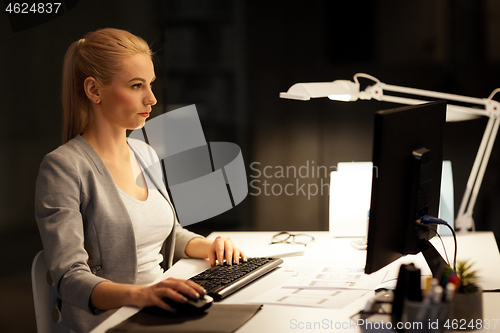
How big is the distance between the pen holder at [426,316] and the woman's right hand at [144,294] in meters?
0.47

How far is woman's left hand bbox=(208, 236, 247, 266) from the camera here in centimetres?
148

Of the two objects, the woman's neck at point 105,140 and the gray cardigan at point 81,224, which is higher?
the woman's neck at point 105,140

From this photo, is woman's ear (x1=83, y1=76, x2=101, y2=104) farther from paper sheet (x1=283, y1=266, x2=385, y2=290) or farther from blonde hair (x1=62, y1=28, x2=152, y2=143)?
paper sheet (x1=283, y1=266, x2=385, y2=290)

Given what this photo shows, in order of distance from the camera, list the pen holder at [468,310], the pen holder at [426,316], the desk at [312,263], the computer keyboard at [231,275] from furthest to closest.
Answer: the computer keyboard at [231,275] → the desk at [312,263] → the pen holder at [468,310] → the pen holder at [426,316]

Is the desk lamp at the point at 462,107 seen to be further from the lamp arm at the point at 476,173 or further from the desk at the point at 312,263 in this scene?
the desk at the point at 312,263

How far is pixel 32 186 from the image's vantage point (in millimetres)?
2338

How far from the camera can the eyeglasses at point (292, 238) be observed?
1915 millimetres

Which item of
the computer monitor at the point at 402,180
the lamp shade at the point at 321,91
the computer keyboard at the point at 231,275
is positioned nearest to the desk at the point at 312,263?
the computer keyboard at the point at 231,275

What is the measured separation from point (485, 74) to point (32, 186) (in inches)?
92.2

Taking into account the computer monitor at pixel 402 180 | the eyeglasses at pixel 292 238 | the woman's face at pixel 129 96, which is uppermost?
the woman's face at pixel 129 96

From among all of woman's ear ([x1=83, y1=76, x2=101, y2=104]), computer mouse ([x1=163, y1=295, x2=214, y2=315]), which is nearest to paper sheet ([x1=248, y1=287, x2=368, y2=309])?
computer mouse ([x1=163, y1=295, x2=214, y2=315])

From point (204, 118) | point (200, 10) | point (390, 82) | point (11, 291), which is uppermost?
point (200, 10)

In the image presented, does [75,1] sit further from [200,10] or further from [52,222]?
[52,222]

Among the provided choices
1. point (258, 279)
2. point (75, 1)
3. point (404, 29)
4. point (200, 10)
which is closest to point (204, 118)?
point (200, 10)
